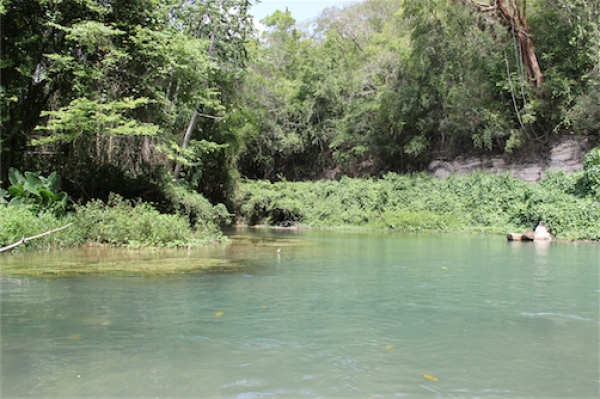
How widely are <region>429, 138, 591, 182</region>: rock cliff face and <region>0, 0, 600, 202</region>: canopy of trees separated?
68 centimetres

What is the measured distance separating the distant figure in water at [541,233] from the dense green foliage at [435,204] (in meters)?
0.37

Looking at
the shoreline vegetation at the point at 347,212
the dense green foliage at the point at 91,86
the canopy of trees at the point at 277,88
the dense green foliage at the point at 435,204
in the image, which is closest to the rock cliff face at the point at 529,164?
the canopy of trees at the point at 277,88

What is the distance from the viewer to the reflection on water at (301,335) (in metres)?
3.13

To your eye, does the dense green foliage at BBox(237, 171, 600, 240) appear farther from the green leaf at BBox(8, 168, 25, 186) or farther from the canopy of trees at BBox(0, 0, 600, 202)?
the green leaf at BBox(8, 168, 25, 186)

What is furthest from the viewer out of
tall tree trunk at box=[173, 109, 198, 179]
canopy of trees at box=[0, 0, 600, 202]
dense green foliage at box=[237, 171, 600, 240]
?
tall tree trunk at box=[173, 109, 198, 179]

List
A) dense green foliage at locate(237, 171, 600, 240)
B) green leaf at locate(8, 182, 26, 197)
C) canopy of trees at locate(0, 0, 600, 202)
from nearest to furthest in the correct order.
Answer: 1. green leaf at locate(8, 182, 26, 197)
2. canopy of trees at locate(0, 0, 600, 202)
3. dense green foliage at locate(237, 171, 600, 240)

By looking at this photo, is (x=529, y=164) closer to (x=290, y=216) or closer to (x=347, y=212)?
(x=347, y=212)

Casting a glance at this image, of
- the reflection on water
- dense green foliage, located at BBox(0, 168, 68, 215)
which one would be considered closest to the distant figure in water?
the reflection on water

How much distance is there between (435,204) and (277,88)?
15.9 metres

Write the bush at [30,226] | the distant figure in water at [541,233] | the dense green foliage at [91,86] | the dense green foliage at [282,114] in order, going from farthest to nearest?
the distant figure in water at [541,233], the dense green foliage at [282,114], the dense green foliage at [91,86], the bush at [30,226]

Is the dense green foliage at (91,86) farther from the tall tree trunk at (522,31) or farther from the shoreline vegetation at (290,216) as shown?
the tall tree trunk at (522,31)

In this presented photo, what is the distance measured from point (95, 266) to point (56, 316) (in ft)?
11.2

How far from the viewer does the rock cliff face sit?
886 inches

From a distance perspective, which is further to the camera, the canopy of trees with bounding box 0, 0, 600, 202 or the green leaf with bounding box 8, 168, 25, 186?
the canopy of trees with bounding box 0, 0, 600, 202
